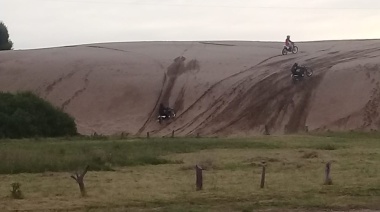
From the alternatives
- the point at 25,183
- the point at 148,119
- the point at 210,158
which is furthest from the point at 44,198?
the point at 148,119

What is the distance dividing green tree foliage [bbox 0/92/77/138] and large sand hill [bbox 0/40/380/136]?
270 inches

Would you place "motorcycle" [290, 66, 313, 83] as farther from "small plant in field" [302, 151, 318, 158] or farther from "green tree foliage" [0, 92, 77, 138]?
"small plant in field" [302, 151, 318, 158]

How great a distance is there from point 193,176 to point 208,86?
35.0 m

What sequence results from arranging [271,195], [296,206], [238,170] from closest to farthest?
[296,206]
[271,195]
[238,170]

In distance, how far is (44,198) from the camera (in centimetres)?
1711

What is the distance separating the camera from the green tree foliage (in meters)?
40.7

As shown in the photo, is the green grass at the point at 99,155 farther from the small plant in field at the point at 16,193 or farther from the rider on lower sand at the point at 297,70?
the rider on lower sand at the point at 297,70

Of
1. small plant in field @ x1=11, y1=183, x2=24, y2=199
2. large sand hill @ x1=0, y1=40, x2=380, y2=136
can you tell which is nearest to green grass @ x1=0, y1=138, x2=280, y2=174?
small plant in field @ x1=11, y1=183, x2=24, y2=199

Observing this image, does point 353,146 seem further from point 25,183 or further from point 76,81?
point 76,81

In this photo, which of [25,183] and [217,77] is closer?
[25,183]

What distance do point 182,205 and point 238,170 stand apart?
7.37m

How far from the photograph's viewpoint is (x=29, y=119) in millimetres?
41625

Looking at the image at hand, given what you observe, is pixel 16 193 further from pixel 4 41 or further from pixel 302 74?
pixel 4 41

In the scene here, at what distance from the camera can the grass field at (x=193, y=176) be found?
15859 millimetres
